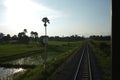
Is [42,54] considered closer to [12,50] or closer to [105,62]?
[12,50]

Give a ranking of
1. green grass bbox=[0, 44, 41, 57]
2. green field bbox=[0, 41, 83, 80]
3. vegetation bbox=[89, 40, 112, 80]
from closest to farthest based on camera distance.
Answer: vegetation bbox=[89, 40, 112, 80], green field bbox=[0, 41, 83, 80], green grass bbox=[0, 44, 41, 57]

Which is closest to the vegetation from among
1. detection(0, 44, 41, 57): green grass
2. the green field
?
the green field

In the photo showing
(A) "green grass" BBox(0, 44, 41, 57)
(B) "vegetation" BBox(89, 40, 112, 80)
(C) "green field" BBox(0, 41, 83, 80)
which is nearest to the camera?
(B) "vegetation" BBox(89, 40, 112, 80)

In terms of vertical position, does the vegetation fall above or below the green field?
above

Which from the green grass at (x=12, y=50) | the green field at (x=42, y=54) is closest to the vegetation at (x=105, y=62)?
the green field at (x=42, y=54)

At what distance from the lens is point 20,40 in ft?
589

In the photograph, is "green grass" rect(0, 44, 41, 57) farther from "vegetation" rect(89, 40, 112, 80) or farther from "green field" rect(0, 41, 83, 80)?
"vegetation" rect(89, 40, 112, 80)

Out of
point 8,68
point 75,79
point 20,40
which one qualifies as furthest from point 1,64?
point 20,40

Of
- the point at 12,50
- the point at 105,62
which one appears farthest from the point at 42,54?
the point at 105,62

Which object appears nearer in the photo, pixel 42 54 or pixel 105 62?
pixel 105 62

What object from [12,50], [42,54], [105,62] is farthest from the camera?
[12,50]

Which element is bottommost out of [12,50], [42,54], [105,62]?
[42,54]
